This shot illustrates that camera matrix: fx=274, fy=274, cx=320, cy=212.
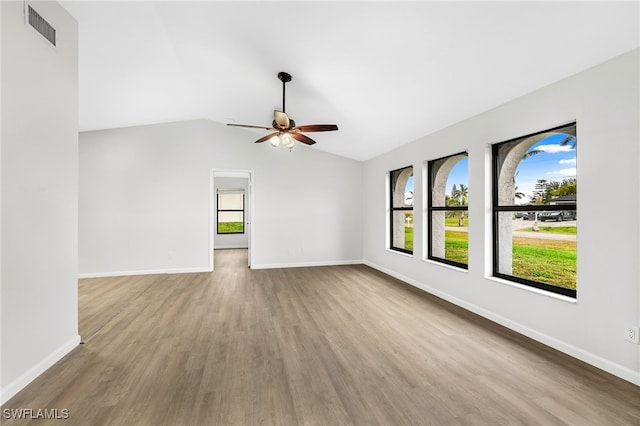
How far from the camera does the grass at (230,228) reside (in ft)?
33.2

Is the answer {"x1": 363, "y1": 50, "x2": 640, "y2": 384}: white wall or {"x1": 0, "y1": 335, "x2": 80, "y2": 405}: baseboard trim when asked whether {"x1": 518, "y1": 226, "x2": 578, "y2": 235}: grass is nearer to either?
{"x1": 363, "y1": 50, "x2": 640, "y2": 384}: white wall

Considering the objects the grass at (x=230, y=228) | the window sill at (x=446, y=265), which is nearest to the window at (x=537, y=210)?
the window sill at (x=446, y=265)

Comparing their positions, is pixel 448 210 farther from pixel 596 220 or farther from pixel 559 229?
pixel 596 220

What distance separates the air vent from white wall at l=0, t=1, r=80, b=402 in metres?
0.06

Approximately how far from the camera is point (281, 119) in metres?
3.38

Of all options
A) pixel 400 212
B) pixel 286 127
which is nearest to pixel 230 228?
pixel 400 212

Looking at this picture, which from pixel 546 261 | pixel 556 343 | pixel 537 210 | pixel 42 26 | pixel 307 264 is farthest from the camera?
pixel 307 264

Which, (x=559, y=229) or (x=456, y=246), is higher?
(x=559, y=229)

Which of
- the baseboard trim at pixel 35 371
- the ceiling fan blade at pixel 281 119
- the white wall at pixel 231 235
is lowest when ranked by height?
the baseboard trim at pixel 35 371

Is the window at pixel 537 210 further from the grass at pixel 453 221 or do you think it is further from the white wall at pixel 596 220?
the grass at pixel 453 221

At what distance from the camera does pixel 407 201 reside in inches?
208

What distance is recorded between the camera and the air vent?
2068 millimetres

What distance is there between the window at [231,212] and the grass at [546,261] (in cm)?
870

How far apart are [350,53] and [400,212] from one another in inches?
140
